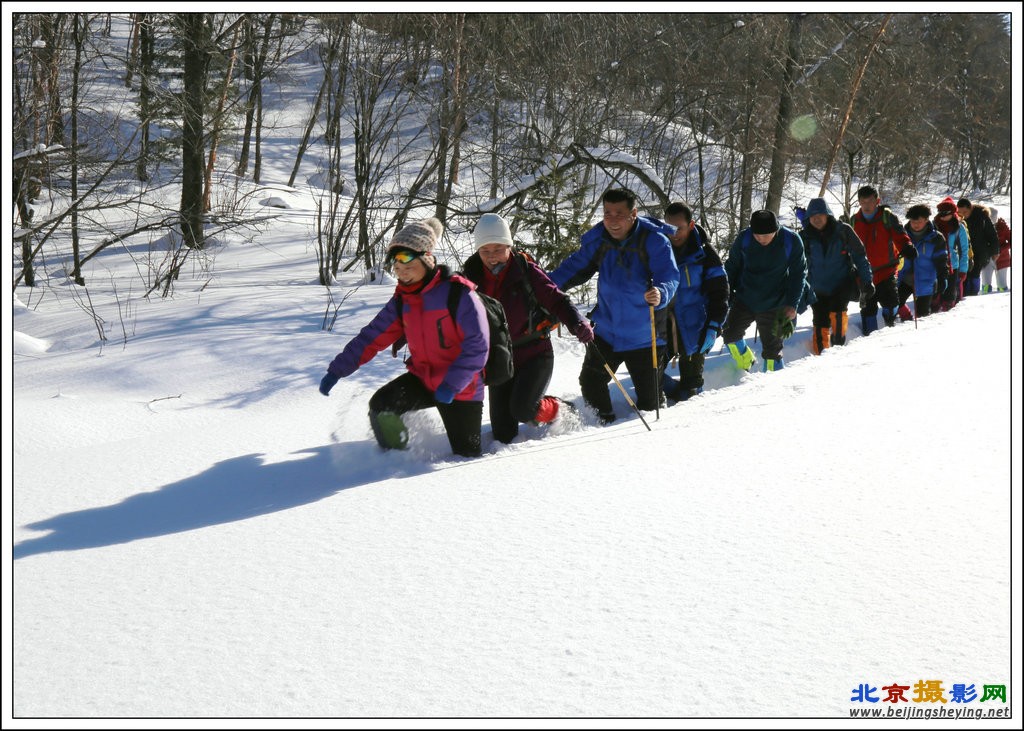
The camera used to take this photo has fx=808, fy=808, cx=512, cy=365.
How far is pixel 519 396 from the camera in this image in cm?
512

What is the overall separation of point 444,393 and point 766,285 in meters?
4.09

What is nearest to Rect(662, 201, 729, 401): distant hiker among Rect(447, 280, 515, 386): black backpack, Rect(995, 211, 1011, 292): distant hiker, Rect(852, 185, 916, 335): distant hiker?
Rect(447, 280, 515, 386): black backpack

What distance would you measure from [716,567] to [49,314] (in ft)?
Result: 29.1

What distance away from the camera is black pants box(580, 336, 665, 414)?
6039 mm

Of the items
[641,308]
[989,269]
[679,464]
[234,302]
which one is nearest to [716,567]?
[679,464]

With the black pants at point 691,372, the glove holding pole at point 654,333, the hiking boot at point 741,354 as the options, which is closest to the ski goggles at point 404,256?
the glove holding pole at point 654,333

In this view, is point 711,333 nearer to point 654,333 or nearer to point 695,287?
point 695,287

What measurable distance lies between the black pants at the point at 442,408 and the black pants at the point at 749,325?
358 centimetres

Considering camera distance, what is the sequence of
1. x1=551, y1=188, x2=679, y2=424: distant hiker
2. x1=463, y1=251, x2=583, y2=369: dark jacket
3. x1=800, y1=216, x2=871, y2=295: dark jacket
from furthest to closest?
1. x1=800, y1=216, x2=871, y2=295: dark jacket
2. x1=551, y1=188, x2=679, y2=424: distant hiker
3. x1=463, y1=251, x2=583, y2=369: dark jacket

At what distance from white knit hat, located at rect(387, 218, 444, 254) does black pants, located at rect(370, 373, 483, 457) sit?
826 millimetres

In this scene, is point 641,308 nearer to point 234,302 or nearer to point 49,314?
point 234,302

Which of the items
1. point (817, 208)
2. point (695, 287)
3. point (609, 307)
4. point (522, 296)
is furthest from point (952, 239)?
point (522, 296)

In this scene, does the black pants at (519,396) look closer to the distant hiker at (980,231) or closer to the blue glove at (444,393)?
the blue glove at (444,393)

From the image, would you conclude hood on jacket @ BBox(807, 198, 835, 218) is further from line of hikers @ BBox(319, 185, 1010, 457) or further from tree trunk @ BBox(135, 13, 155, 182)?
tree trunk @ BBox(135, 13, 155, 182)
